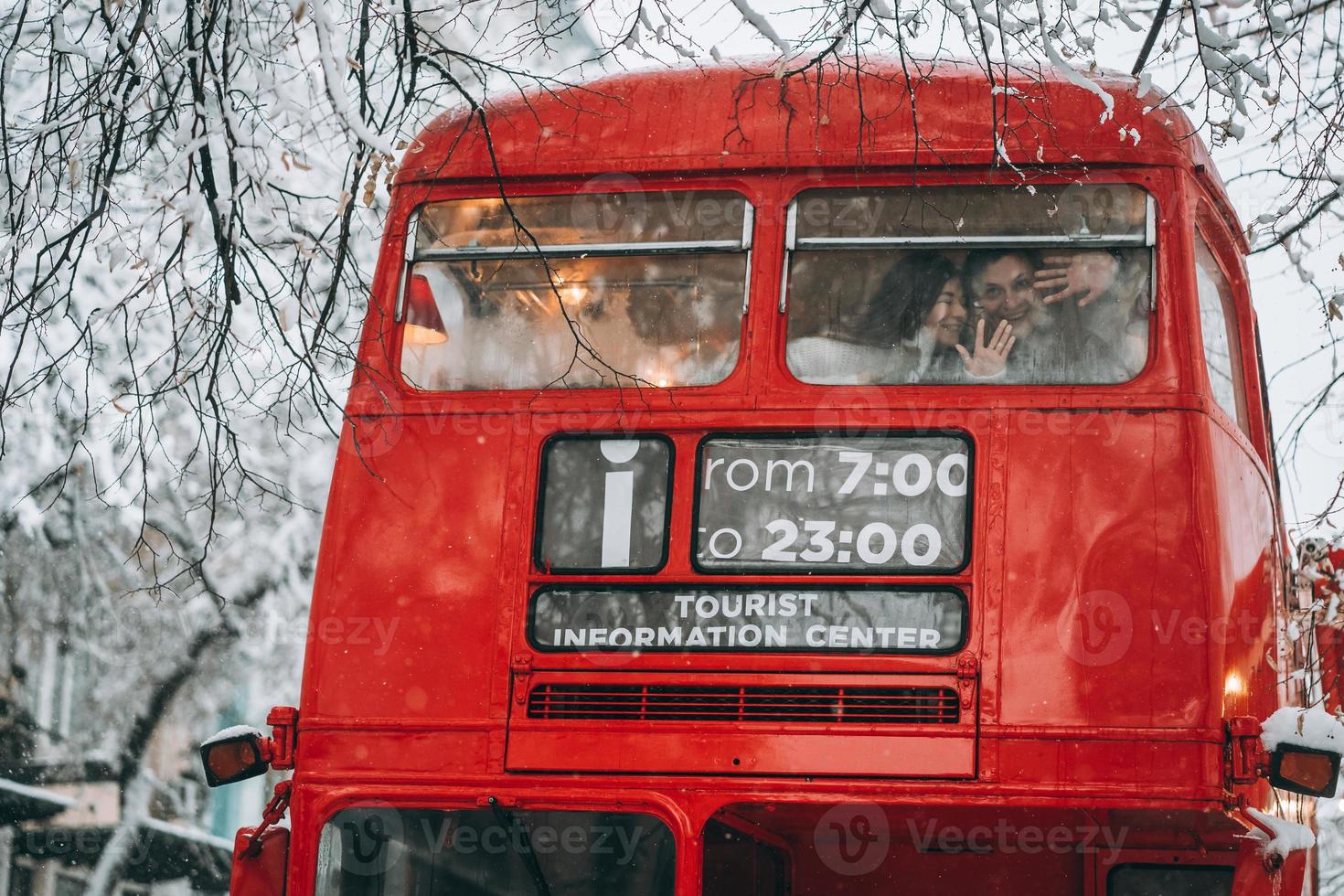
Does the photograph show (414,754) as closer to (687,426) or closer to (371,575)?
(371,575)

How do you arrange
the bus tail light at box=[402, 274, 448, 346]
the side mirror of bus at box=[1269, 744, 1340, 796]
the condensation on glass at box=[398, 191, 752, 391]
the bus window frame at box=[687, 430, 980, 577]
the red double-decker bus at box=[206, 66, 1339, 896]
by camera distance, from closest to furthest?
the side mirror of bus at box=[1269, 744, 1340, 796], the red double-decker bus at box=[206, 66, 1339, 896], the bus window frame at box=[687, 430, 980, 577], the condensation on glass at box=[398, 191, 752, 391], the bus tail light at box=[402, 274, 448, 346]

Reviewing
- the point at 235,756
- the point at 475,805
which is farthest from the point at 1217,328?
the point at 235,756

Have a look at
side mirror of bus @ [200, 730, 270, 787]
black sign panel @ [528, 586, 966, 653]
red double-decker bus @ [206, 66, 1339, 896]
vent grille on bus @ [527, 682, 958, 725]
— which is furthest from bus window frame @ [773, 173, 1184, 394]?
side mirror of bus @ [200, 730, 270, 787]

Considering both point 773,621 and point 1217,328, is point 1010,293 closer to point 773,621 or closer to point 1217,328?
point 1217,328

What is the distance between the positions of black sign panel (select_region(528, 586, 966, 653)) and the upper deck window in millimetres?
712

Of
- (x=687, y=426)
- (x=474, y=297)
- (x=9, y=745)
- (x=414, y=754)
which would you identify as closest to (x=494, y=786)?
(x=414, y=754)

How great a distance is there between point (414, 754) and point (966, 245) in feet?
7.80

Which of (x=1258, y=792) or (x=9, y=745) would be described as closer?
(x=1258, y=792)

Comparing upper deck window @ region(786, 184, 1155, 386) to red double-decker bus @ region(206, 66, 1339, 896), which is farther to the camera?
upper deck window @ region(786, 184, 1155, 386)

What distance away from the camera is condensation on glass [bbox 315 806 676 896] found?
5.10m

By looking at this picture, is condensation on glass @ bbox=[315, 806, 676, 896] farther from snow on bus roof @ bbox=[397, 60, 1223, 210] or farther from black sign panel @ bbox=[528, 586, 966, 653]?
snow on bus roof @ bbox=[397, 60, 1223, 210]

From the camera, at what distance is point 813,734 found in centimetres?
504

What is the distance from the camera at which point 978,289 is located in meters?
5.37

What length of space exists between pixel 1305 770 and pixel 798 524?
161cm
